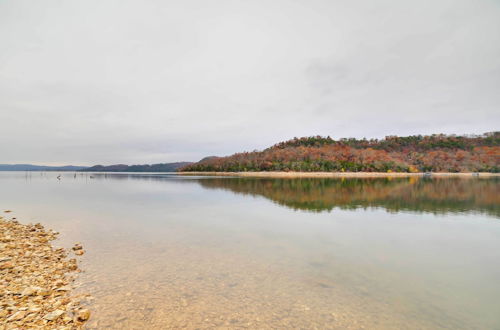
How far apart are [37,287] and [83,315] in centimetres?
244

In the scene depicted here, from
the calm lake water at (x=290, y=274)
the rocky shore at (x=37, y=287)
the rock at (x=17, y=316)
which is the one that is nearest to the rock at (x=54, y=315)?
the rocky shore at (x=37, y=287)

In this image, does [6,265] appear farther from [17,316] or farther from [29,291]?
[17,316]

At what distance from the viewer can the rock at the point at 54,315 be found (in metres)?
5.84

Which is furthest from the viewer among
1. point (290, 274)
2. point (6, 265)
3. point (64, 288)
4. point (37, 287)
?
point (290, 274)

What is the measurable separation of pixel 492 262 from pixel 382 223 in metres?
7.81

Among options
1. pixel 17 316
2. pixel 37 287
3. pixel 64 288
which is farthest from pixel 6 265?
pixel 17 316

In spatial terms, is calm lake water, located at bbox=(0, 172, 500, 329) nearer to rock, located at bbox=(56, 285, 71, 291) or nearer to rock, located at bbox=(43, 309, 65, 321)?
rock, located at bbox=(56, 285, 71, 291)

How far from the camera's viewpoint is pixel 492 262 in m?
10.6

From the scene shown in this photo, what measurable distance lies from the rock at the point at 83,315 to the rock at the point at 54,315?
0.36 m

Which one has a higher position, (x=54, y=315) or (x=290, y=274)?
(x=54, y=315)

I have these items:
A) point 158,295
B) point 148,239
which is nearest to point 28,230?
point 148,239

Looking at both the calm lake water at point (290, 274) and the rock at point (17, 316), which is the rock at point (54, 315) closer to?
the rock at point (17, 316)

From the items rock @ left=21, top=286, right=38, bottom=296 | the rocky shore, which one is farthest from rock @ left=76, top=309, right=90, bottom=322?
rock @ left=21, top=286, right=38, bottom=296

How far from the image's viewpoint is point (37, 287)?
7.36m
